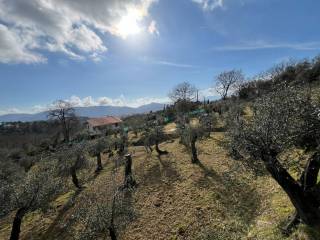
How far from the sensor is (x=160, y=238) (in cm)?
1825

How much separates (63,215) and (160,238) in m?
13.0

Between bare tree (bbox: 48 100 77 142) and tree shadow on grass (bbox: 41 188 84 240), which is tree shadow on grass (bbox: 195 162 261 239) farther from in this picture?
bare tree (bbox: 48 100 77 142)

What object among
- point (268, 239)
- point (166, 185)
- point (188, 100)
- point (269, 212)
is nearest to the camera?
point (268, 239)

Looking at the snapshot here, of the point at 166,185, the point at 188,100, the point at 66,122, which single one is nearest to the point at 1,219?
the point at 166,185

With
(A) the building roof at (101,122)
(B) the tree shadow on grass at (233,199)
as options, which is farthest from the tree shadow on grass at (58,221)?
(A) the building roof at (101,122)

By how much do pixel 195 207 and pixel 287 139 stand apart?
42.0 feet

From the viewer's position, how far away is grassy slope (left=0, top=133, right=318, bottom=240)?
1672 centimetres

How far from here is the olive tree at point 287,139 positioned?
10883 mm

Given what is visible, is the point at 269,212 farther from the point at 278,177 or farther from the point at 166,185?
the point at 166,185

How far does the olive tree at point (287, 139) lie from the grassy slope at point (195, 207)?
172 centimetres

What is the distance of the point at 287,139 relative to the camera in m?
10.9

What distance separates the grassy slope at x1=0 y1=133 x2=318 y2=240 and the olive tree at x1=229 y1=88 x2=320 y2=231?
172 centimetres

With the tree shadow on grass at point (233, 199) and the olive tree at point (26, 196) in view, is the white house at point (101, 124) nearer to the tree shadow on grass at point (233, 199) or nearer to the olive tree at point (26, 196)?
the olive tree at point (26, 196)

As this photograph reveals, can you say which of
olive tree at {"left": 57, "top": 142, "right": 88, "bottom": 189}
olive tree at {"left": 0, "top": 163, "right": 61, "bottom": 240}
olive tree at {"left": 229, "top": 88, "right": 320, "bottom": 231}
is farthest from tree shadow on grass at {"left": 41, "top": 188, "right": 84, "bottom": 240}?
olive tree at {"left": 229, "top": 88, "right": 320, "bottom": 231}
